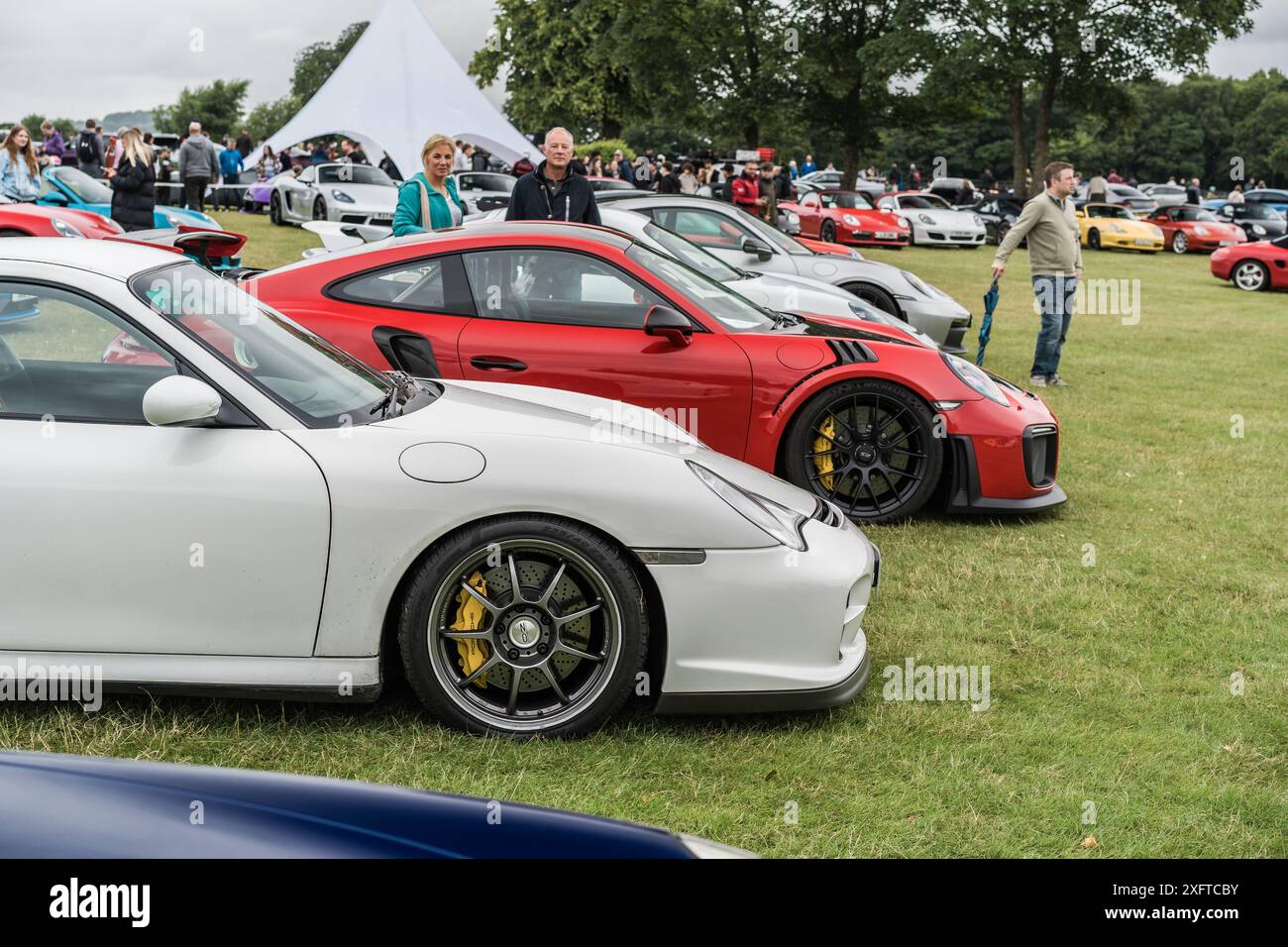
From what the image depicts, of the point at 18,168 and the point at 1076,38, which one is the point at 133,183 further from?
the point at 1076,38

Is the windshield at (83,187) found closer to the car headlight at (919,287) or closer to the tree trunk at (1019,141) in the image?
the car headlight at (919,287)

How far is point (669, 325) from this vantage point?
5.69 m

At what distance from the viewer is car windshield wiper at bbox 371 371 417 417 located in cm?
386

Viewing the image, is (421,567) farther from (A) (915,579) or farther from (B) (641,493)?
(A) (915,579)

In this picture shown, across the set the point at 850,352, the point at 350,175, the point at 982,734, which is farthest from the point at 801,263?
the point at 350,175

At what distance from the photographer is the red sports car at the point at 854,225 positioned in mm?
27516

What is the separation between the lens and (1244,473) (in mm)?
7516

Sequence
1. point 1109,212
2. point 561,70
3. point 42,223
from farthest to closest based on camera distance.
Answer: point 561,70 < point 1109,212 < point 42,223

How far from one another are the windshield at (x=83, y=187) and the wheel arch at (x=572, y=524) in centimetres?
1372

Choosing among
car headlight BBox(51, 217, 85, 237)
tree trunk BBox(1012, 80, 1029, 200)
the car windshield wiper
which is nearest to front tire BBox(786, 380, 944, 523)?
the car windshield wiper

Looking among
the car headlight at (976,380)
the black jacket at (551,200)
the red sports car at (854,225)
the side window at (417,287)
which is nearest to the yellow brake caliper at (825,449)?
the car headlight at (976,380)

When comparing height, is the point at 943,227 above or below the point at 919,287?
above

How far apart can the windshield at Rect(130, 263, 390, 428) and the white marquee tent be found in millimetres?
21735

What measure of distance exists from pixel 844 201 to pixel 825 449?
24.5 metres
